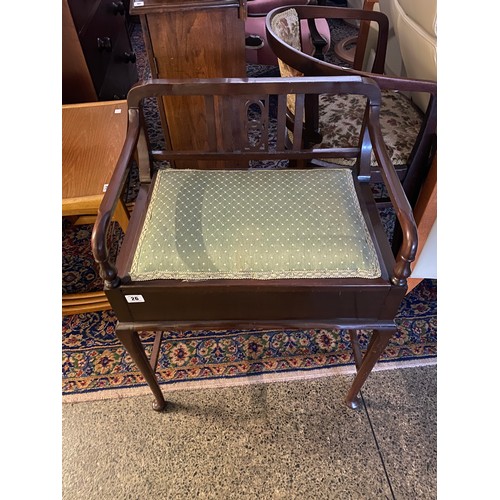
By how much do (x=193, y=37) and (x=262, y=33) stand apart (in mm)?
933

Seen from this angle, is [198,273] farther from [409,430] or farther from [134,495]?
[409,430]

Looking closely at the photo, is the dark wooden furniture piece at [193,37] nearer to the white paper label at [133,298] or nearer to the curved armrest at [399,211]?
the curved armrest at [399,211]

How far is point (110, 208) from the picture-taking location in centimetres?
80

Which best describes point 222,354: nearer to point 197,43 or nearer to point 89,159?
point 89,159

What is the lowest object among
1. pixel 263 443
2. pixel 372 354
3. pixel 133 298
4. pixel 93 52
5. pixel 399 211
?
pixel 263 443

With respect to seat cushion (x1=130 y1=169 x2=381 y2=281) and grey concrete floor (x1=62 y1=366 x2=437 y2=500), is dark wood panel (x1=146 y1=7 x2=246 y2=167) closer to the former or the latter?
seat cushion (x1=130 y1=169 x2=381 y2=281)

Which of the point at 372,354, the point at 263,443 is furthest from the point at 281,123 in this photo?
the point at 263,443

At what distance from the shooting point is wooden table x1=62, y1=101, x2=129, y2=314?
45.9 inches

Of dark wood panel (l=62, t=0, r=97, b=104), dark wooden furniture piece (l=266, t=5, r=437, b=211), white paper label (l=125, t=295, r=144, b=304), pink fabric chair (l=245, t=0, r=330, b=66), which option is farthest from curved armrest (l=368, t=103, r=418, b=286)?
dark wood panel (l=62, t=0, r=97, b=104)

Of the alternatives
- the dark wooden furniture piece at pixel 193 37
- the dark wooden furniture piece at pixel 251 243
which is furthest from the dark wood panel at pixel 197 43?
the dark wooden furniture piece at pixel 251 243

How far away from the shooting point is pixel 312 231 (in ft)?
2.94

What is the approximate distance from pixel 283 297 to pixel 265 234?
0.14m

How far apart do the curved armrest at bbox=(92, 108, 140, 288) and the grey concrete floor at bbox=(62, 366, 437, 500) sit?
0.57 m

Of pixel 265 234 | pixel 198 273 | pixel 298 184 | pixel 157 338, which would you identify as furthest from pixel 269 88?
pixel 157 338
